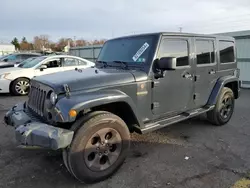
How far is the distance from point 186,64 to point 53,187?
117 inches

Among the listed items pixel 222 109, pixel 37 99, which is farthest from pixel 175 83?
pixel 37 99

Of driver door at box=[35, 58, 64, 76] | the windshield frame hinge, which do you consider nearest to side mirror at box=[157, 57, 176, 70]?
the windshield frame hinge

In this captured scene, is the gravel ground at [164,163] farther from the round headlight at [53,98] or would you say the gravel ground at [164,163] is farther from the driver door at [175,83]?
the round headlight at [53,98]

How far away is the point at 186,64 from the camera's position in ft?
13.6

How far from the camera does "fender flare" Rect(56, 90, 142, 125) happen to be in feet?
8.70

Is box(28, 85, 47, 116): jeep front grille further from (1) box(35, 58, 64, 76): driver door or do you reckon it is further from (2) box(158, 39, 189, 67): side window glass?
(1) box(35, 58, 64, 76): driver door

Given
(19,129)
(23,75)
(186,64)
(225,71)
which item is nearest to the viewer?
(19,129)

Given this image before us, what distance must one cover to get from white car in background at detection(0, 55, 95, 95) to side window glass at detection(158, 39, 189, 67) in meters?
6.14

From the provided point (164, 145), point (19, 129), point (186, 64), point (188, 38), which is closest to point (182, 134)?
point (164, 145)

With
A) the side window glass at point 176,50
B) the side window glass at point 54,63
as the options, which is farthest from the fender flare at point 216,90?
the side window glass at point 54,63

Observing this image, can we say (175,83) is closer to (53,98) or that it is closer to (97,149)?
(97,149)

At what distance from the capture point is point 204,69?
177 inches

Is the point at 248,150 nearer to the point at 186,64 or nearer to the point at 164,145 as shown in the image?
the point at 164,145

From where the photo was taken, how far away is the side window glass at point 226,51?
16.4ft
